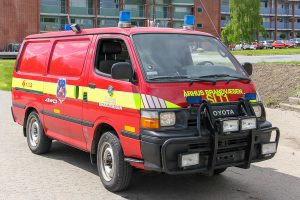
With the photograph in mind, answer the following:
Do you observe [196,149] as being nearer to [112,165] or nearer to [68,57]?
[112,165]

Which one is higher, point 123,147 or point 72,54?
point 72,54

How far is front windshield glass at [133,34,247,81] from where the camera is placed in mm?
5539

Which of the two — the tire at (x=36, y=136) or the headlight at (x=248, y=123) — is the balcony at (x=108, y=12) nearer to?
the tire at (x=36, y=136)

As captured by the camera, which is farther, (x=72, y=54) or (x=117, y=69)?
(x=72, y=54)

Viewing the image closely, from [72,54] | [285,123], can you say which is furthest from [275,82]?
[72,54]

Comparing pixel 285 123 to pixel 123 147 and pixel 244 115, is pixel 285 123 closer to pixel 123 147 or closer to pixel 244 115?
pixel 244 115

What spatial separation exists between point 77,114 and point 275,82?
9.36 metres

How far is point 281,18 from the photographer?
86.9 m

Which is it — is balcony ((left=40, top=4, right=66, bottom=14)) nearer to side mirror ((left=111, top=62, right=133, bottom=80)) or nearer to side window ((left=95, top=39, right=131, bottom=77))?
side window ((left=95, top=39, right=131, bottom=77))

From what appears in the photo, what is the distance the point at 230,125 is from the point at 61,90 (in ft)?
9.26

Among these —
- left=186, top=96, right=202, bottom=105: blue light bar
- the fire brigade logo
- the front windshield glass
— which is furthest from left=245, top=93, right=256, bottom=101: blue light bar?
the fire brigade logo

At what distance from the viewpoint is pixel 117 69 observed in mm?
5289

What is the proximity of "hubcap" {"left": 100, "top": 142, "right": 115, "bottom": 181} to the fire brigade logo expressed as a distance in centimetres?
127

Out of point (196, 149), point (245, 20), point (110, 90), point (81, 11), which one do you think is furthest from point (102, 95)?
point (245, 20)
